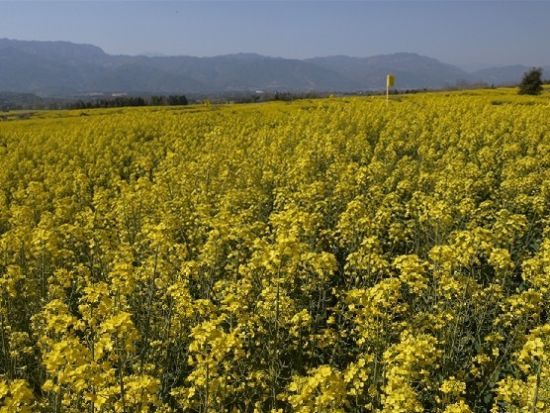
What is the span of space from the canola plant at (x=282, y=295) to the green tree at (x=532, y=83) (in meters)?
33.9

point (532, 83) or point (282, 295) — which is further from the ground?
point (532, 83)

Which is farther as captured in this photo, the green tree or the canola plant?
the green tree

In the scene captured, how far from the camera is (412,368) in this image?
18.4 feet

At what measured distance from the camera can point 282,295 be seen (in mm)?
7035

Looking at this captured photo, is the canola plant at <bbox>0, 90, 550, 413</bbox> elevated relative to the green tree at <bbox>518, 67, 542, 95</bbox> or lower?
lower

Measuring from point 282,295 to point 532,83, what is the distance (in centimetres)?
4861

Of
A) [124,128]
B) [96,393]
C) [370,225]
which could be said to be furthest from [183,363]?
[124,128]

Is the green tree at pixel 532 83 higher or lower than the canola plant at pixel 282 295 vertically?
higher

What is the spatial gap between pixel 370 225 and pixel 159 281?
367cm

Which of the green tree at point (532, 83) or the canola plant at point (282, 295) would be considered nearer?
the canola plant at point (282, 295)

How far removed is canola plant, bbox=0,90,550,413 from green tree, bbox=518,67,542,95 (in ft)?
111

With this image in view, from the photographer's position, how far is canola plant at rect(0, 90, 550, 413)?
5.39 metres

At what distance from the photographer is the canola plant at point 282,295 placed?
212 inches

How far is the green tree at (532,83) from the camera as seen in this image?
47.7 m
